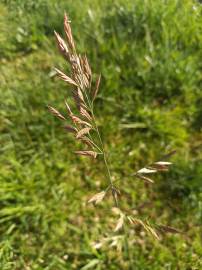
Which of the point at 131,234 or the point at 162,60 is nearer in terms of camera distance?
the point at 131,234

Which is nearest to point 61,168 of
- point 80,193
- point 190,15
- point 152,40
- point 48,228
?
point 80,193

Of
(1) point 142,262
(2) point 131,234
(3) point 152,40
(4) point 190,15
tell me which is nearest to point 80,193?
(2) point 131,234

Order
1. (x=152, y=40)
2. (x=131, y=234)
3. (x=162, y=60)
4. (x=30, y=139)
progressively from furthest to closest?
(x=152, y=40) < (x=162, y=60) < (x=30, y=139) < (x=131, y=234)

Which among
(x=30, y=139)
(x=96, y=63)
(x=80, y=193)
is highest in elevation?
(x=96, y=63)

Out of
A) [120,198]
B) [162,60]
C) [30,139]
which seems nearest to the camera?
[120,198]

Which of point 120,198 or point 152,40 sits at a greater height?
point 152,40

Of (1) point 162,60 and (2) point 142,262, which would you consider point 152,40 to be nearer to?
(1) point 162,60

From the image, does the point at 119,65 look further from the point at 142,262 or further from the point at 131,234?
the point at 142,262
